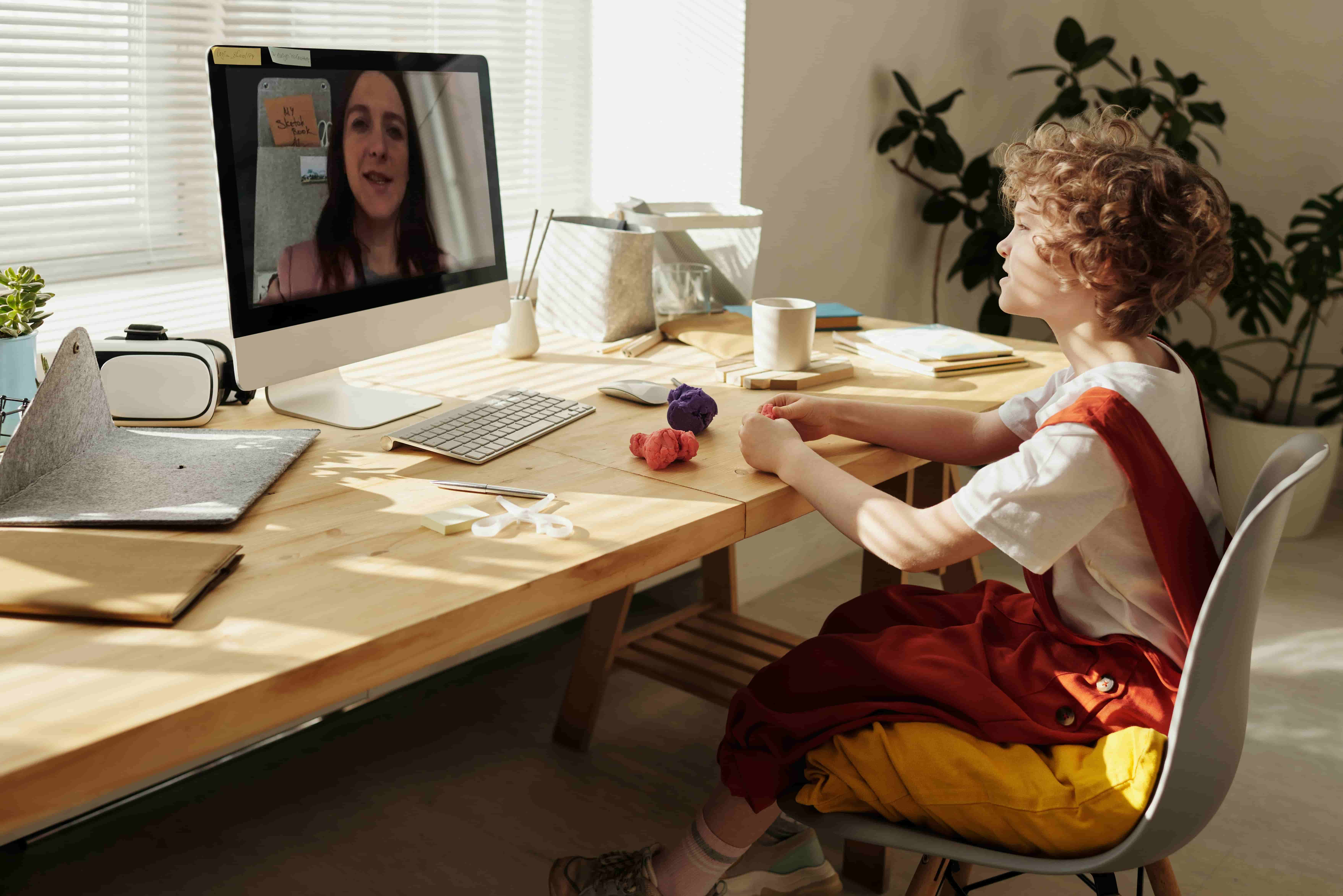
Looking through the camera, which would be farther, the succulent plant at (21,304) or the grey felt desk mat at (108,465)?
the succulent plant at (21,304)

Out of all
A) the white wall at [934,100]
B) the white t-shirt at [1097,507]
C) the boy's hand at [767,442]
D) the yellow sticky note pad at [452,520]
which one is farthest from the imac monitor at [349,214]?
the white wall at [934,100]

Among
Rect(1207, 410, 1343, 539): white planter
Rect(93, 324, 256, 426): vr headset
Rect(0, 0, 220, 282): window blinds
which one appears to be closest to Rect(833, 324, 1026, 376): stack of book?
Rect(93, 324, 256, 426): vr headset

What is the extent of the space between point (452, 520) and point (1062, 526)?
2.00 ft

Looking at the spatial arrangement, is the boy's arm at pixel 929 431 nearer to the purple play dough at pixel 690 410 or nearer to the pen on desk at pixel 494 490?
the purple play dough at pixel 690 410

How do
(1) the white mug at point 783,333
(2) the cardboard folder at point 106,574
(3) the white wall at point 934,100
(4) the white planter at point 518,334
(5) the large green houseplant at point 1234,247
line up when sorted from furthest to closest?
(5) the large green houseplant at point 1234,247
(3) the white wall at point 934,100
(4) the white planter at point 518,334
(1) the white mug at point 783,333
(2) the cardboard folder at point 106,574

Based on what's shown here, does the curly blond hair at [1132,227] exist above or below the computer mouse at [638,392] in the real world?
above

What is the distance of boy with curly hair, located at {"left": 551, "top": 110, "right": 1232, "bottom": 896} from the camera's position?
110 cm

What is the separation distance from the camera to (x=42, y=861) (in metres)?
1.70

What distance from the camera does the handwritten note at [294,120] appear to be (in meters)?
1.36

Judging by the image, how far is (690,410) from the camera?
1.40 meters

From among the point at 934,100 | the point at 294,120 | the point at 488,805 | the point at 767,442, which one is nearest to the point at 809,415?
the point at 767,442

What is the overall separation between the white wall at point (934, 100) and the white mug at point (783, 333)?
0.81 m

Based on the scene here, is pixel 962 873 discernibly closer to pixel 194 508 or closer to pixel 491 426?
pixel 491 426

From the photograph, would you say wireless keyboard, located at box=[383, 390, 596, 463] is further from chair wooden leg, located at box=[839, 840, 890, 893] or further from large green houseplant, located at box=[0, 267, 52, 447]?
chair wooden leg, located at box=[839, 840, 890, 893]
